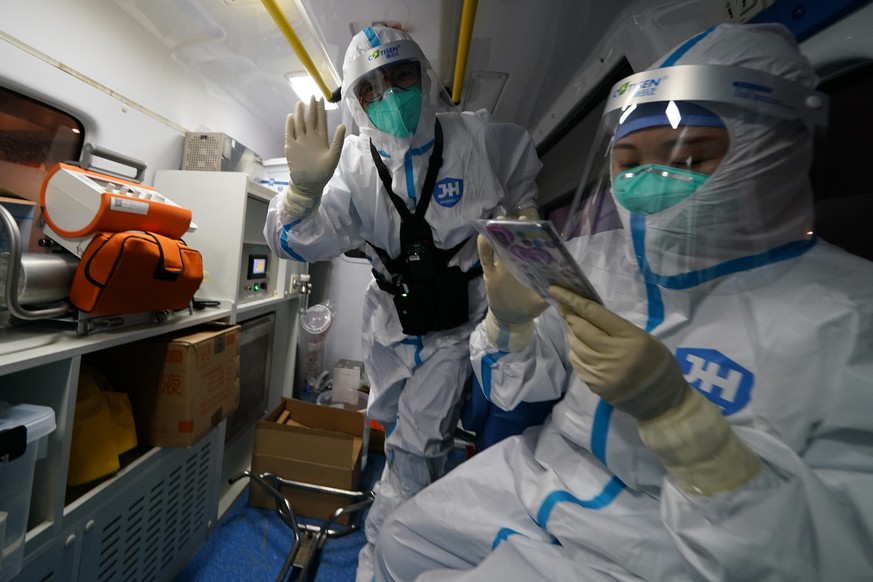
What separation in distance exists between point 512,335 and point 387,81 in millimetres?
1009

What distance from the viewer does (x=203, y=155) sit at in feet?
6.91

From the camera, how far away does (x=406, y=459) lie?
1.43 meters

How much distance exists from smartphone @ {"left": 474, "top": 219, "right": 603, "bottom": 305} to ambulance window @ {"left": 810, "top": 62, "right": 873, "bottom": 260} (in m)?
0.68

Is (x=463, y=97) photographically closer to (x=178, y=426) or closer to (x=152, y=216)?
(x=152, y=216)

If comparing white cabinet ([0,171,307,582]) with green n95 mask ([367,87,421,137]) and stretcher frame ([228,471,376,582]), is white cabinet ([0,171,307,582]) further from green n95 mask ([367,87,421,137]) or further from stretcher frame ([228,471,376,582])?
green n95 mask ([367,87,421,137])

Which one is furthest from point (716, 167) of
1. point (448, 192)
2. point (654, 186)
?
point (448, 192)

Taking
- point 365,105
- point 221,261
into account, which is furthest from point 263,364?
point 365,105

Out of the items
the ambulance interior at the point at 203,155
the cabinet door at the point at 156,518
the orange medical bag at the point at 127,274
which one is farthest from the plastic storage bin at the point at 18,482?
the orange medical bag at the point at 127,274

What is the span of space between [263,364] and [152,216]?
1.45m

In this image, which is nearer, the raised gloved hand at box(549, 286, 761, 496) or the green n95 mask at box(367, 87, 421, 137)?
the raised gloved hand at box(549, 286, 761, 496)

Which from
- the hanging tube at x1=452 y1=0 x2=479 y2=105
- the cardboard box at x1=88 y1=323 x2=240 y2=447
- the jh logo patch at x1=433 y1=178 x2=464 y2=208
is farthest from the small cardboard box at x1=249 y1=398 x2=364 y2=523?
the hanging tube at x1=452 y1=0 x2=479 y2=105

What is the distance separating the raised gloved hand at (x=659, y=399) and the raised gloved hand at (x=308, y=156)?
0.95m

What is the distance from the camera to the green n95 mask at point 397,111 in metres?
1.20

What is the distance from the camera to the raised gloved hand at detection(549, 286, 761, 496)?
19.5 inches
